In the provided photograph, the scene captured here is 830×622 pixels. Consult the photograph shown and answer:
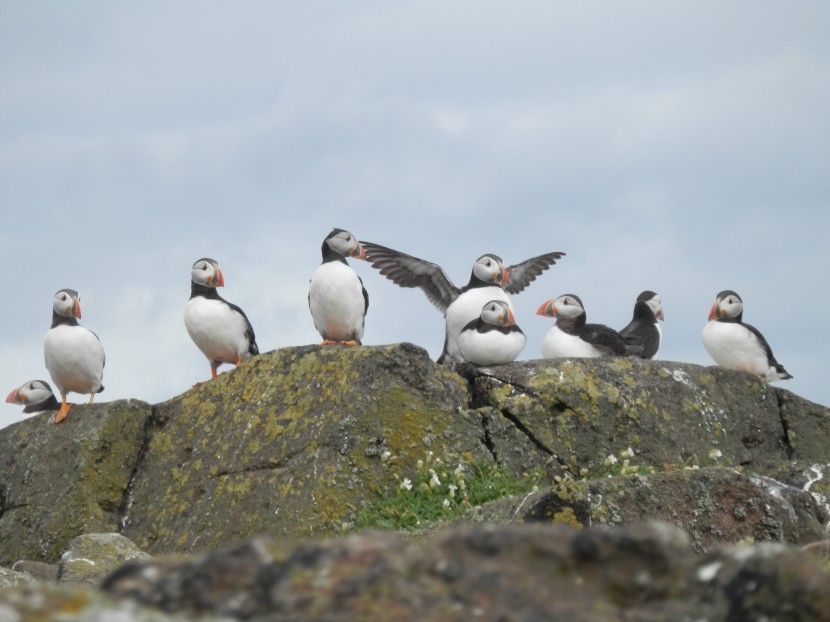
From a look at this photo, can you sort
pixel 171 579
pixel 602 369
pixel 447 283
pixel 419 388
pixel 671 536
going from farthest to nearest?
1. pixel 447 283
2. pixel 602 369
3. pixel 419 388
4. pixel 671 536
5. pixel 171 579

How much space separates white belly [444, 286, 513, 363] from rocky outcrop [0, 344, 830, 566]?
2.58 metres

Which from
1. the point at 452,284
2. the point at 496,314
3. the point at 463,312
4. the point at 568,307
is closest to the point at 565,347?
the point at 568,307

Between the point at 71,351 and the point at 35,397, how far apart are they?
2.63 ft

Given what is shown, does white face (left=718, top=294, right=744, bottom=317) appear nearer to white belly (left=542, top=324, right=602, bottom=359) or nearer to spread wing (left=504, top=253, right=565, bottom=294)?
white belly (left=542, top=324, right=602, bottom=359)

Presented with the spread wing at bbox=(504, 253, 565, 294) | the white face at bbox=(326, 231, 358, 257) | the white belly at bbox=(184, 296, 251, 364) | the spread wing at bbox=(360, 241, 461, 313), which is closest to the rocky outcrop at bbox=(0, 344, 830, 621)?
the white belly at bbox=(184, 296, 251, 364)

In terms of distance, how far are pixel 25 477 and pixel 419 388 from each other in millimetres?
3675

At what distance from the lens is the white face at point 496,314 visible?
456 inches

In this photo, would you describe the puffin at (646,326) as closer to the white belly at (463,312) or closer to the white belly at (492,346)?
the white belly at (463,312)

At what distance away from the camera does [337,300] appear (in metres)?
Answer: 11.7

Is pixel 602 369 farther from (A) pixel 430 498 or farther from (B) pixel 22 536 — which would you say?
(B) pixel 22 536

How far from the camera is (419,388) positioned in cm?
931

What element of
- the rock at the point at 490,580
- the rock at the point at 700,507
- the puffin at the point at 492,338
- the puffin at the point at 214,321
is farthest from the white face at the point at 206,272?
the rock at the point at 490,580

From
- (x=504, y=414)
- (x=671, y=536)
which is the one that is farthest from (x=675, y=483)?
(x=671, y=536)

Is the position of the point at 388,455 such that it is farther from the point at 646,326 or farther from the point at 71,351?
the point at 646,326
